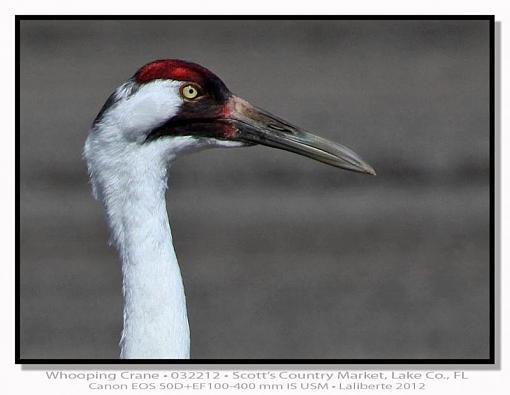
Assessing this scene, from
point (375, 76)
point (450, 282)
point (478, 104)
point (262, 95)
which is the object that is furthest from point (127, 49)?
point (450, 282)

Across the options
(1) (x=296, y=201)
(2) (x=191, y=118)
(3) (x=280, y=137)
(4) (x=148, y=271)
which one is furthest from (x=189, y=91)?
(1) (x=296, y=201)

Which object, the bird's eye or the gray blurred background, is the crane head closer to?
the bird's eye

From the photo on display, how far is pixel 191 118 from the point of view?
447cm

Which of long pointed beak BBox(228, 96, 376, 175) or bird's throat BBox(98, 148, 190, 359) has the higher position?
long pointed beak BBox(228, 96, 376, 175)

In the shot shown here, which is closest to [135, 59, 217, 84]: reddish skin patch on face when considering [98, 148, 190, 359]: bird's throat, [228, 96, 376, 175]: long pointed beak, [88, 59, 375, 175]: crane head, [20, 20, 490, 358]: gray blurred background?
[88, 59, 375, 175]: crane head

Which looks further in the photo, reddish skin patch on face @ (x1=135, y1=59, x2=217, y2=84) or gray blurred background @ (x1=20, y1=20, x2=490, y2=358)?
gray blurred background @ (x1=20, y1=20, x2=490, y2=358)

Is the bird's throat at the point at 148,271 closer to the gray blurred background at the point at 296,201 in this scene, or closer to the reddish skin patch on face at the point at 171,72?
the reddish skin patch on face at the point at 171,72

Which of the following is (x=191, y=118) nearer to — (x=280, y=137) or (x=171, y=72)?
(x=171, y=72)

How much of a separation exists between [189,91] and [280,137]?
35 cm

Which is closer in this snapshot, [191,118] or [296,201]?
[191,118]

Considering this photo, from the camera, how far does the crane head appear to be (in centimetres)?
437

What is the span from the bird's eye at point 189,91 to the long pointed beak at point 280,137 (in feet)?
0.42

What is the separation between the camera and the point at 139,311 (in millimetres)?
4363

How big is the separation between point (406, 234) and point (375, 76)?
55.9 inches
